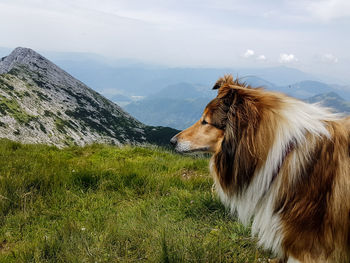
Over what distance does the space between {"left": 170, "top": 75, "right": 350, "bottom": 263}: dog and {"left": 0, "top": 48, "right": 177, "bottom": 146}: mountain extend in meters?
13.7

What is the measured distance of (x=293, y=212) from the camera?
2639 millimetres

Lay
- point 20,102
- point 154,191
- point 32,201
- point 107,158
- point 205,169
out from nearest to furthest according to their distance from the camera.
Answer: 1. point 32,201
2. point 154,191
3. point 205,169
4. point 107,158
5. point 20,102

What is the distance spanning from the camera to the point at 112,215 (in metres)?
4.65

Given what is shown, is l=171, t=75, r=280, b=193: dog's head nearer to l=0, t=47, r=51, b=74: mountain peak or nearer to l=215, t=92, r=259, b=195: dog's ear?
l=215, t=92, r=259, b=195: dog's ear

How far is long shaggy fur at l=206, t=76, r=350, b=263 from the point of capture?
98.7 inches

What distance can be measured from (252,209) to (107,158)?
583 centimetres

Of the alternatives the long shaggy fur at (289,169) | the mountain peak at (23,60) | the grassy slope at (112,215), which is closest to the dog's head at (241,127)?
the long shaggy fur at (289,169)

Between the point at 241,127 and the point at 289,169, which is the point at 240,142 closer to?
the point at 241,127

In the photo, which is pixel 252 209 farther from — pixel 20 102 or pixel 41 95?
pixel 41 95

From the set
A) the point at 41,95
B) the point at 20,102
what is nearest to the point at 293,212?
the point at 20,102

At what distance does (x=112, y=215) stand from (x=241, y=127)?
297 centimetres

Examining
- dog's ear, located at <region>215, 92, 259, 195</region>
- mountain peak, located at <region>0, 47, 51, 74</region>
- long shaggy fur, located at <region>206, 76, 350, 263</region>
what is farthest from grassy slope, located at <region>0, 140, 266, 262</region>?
mountain peak, located at <region>0, 47, 51, 74</region>

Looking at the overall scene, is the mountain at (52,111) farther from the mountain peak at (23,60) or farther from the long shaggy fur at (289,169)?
the long shaggy fur at (289,169)

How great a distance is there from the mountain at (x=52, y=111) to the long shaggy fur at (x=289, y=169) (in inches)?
538
